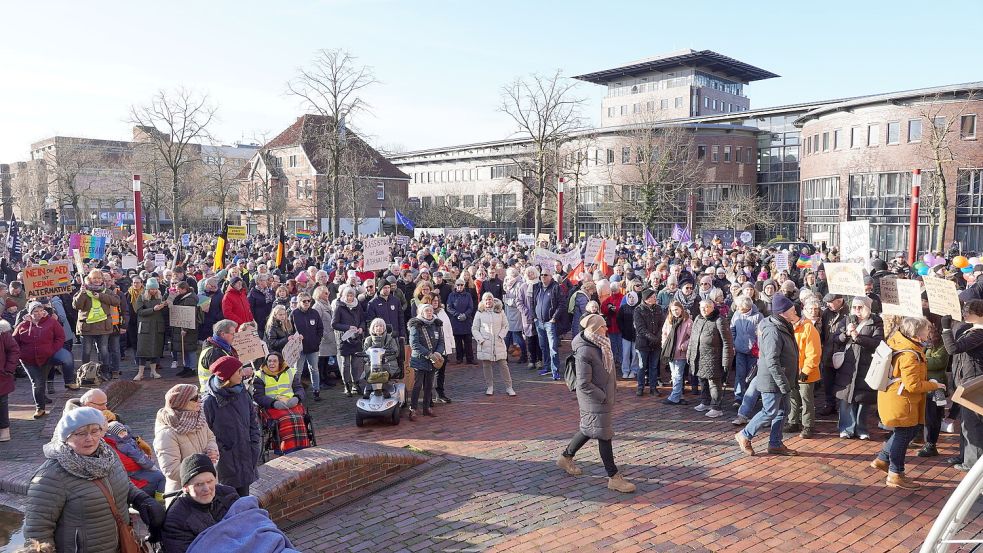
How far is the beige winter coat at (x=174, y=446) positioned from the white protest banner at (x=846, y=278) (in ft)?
27.5

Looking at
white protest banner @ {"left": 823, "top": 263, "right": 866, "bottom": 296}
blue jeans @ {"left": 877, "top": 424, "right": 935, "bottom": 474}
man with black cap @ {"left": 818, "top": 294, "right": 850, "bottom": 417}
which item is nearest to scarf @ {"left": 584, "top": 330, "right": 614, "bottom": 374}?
blue jeans @ {"left": 877, "top": 424, "right": 935, "bottom": 474}

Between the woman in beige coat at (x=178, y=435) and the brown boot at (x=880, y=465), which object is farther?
the brown boot at (x=880, y=465)

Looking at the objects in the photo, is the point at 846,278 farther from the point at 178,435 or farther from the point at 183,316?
the point at 183,316

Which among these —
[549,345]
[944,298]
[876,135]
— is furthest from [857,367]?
[876,135]

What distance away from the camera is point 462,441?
866cm

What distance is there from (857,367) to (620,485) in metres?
3.45

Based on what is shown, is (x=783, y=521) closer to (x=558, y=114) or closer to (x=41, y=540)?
(x=41, y=540)

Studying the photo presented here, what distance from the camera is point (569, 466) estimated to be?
24.3ft

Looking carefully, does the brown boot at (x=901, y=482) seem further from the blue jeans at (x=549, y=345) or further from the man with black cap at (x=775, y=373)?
the blue jeans at (x=549, y=345)

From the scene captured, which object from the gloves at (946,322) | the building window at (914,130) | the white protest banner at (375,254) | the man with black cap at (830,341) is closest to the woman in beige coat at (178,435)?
the man with black cap at (830,341)

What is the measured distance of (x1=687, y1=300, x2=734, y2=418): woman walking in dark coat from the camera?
9.54 metres

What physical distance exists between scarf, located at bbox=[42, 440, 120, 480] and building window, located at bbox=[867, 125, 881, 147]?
4734 centimetres

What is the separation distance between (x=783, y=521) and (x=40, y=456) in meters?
8.37

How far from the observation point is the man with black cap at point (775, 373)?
758 cm
